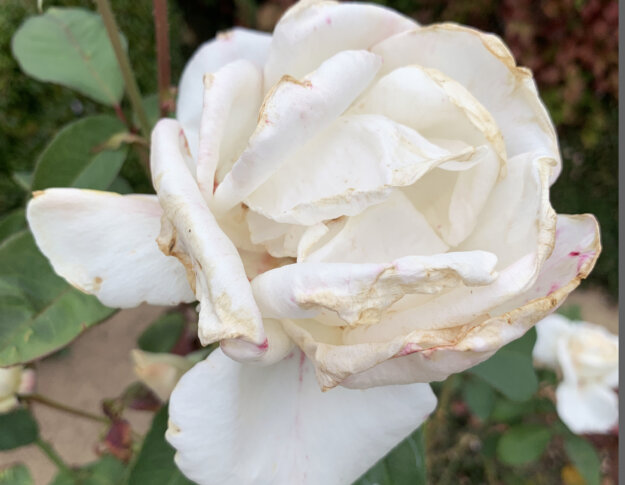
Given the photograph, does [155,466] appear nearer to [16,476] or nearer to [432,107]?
[16,476]

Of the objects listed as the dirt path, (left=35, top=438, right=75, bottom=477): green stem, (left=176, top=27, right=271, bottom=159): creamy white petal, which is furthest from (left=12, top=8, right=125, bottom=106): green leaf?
the dirt path

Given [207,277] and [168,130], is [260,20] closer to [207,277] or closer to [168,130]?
[168,130]

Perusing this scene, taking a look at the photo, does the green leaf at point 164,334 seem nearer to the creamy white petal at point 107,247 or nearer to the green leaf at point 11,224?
the green leaf at point 11,224

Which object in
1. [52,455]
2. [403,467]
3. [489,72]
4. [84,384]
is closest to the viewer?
[489,72]

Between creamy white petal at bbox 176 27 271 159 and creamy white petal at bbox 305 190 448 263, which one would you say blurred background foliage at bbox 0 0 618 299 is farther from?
creamy white petal at bbox 305 190 448 263

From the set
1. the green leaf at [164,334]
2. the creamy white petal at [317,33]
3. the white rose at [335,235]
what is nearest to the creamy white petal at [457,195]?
the white rose at [335,235]

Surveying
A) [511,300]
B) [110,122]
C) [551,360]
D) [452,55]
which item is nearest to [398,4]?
[551,360]

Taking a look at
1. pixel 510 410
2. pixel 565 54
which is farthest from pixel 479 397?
pixel 565 54
